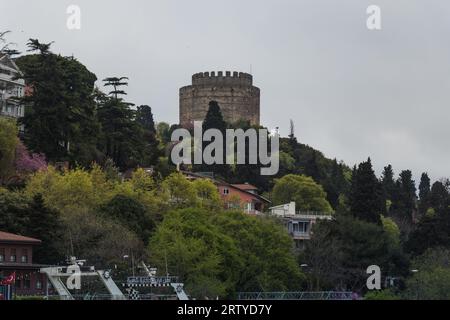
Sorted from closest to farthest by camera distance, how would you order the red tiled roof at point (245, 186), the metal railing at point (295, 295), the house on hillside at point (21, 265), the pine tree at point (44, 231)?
the house on hillside at point (21, 265)
the metal railing at point (295, 295)
the pine tree at point (44, 231)
the red tiled roof at point (245, 186)

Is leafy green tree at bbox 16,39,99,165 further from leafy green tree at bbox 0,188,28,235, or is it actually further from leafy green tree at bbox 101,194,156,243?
leafy green tree at bbox 0,188,28,235

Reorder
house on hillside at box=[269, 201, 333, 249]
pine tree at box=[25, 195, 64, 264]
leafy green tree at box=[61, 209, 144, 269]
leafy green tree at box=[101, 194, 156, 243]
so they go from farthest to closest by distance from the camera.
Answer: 1. house on hillside at box=[269, 201, 333, 249]
2. leafy green tree at box=[101, 194, 156, 243]
3. pine tree at box=[25, 195, 64, 264]
4. leafy green tree at box=[61, 209, 144, 269]

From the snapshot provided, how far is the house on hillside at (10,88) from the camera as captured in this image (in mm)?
103500

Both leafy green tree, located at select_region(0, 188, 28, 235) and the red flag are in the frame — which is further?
leafy green tree, located at select_region(0, 188, 28, 235)

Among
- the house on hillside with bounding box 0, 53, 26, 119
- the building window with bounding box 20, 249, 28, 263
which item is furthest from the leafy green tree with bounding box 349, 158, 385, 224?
the building window with bounding box 20, 249, 28, 263

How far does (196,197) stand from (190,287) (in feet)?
78.3

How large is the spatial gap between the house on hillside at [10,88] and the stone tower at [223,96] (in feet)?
226

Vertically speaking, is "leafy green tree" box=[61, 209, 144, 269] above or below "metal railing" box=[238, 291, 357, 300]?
above

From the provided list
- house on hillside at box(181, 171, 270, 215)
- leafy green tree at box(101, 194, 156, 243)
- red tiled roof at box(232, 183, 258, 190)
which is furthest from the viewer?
red tiled roof at box(232, 183, 258, 190)

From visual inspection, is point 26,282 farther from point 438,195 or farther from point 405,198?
point 438,195

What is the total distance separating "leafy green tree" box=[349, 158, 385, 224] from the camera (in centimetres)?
9906

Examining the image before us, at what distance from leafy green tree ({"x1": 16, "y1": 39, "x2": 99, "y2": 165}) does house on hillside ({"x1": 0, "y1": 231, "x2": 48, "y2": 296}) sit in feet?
69.9

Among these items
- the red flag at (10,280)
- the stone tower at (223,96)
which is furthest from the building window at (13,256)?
the stone tower at (223,96)

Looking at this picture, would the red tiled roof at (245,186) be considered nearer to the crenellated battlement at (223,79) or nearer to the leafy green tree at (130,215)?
the leafy green tree at (130,215)
